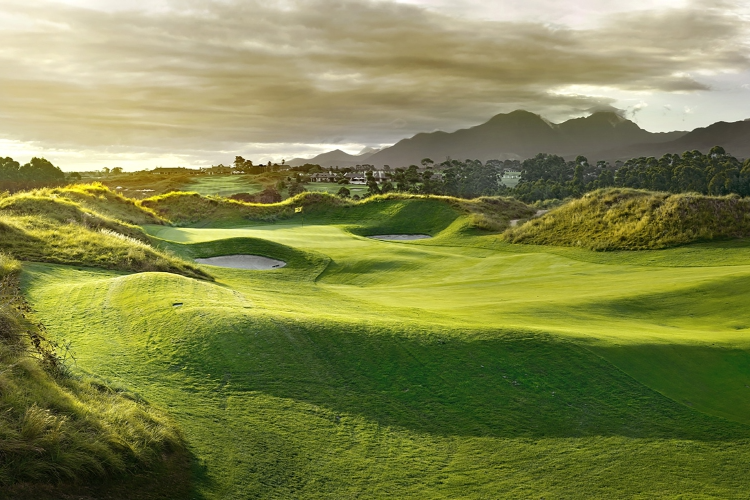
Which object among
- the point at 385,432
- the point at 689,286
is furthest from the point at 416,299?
the point at 385,432

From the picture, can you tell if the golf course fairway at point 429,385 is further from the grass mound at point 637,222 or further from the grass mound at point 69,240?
the grass mound at point 637,222

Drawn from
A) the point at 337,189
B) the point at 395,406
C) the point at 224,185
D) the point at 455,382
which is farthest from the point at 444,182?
the point at 395,406

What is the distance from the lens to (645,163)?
371 ft

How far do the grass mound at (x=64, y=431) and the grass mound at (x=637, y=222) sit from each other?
29423 mm

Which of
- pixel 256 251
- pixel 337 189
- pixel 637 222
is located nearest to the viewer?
pixel 256 251

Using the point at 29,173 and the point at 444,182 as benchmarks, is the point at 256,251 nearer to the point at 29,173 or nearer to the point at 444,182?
the point at 444,182

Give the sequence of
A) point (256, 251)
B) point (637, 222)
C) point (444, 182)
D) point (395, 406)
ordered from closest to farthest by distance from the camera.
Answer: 1. point (395, 406)
2. point (256, 251)
3. point (637, 222)
4. point (444, 182)

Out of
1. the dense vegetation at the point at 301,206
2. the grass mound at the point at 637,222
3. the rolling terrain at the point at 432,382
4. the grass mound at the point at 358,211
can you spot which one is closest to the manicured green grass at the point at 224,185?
the dense vegetation at the point at 301,206

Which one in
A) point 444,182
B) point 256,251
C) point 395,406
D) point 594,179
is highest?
point 594,179

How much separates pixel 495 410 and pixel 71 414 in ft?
21.2

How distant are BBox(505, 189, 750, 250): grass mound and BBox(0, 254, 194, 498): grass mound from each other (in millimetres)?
29423

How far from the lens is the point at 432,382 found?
10.9 meters

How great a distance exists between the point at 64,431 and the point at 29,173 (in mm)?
106965

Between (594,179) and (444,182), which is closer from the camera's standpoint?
(594,179)
